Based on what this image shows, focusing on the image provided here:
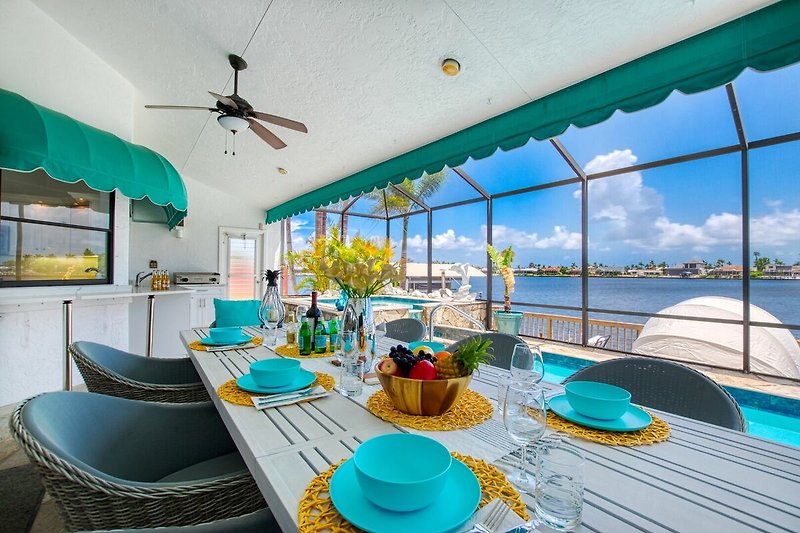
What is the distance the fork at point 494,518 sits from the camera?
22.4 inches

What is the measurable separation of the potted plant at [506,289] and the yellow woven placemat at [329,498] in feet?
16.5

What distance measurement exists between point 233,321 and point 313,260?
1573 mm

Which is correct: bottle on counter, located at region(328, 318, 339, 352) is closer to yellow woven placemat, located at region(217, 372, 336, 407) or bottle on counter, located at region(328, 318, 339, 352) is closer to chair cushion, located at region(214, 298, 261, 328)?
yellow woven placemat, located at region(217, 372, 336, 407)

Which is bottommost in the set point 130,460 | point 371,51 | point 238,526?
point 130,460

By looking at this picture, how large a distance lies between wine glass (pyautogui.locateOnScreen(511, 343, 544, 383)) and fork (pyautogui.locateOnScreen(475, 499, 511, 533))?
53cm

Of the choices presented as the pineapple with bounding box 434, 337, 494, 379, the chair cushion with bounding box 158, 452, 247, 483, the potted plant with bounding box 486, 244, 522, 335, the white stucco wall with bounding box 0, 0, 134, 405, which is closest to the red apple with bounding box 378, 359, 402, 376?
the pineapple with bounding box 434, 337, 494, 379

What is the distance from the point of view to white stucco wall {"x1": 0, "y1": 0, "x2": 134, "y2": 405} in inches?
110

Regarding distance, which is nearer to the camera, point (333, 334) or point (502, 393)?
point (502, 393)

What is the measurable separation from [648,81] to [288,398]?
2.64 m

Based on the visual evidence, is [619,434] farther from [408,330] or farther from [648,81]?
[648,81]

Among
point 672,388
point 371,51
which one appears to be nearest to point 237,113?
point 371,51

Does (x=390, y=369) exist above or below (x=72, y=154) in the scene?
below

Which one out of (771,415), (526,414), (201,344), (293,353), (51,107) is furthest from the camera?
(51,107)

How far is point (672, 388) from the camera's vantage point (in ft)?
4.16
